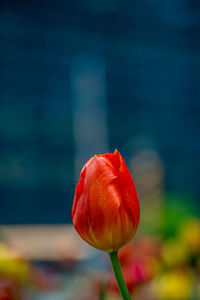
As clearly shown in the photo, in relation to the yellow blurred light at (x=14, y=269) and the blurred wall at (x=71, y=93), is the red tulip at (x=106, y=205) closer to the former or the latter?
the yellow blurred light at (x=14, y=269)

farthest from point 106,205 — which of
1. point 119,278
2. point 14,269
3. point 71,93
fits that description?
point 71,93

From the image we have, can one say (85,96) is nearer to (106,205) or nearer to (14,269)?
(14,269)

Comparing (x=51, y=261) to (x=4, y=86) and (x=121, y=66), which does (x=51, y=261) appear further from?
(x=121, y=66)

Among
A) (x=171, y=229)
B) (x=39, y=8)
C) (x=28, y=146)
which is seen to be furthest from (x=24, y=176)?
(x=171, y=229)

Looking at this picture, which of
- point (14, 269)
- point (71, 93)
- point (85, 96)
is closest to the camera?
point (14, 269)

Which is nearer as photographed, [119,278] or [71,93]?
[119,278]

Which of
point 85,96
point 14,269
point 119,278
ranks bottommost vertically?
point 14,269

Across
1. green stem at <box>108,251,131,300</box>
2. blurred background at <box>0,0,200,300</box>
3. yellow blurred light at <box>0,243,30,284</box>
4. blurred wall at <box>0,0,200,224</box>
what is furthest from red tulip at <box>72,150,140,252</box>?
blurred wall at <box>0,0,200,224</box>

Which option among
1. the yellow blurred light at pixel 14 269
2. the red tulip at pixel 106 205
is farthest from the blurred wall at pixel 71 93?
the red tulip at pixel 106 205

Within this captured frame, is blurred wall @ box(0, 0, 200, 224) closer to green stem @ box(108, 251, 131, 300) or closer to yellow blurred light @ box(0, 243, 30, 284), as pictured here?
yellow blurred light @ box(0, 243, 30, 284)

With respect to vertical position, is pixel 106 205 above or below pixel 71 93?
below
